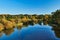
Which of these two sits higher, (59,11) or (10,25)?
(59,11)

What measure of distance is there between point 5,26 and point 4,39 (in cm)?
1419

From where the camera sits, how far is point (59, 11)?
54.9 metres

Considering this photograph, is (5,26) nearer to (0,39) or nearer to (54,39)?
(0,39)

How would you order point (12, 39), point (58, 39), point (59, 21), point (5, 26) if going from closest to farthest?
1. point (58, 39)
2. point (12, 39)
3. point (5, 26)
4. point (59, 21)

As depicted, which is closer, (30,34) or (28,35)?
(28,35)

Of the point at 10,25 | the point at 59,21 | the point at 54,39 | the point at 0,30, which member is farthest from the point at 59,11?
the point at 54,39

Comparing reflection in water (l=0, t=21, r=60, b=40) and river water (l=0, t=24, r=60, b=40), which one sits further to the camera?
reflection in water (l=0, t=21, r=60, b=40)

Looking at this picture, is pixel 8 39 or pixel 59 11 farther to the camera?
pixel 59 11

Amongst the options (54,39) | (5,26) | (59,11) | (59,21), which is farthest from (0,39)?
(59,11)

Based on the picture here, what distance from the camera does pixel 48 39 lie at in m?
22.9

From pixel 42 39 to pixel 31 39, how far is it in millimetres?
1774

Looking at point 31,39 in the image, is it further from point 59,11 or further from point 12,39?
point 59,11

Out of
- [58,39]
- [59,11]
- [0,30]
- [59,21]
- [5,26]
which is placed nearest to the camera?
[58,39]

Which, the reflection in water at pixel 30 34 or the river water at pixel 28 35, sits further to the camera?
the reflection in water at pixel 30 34
